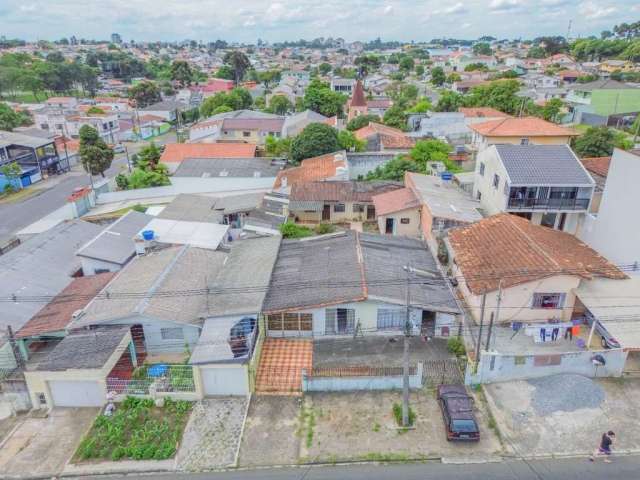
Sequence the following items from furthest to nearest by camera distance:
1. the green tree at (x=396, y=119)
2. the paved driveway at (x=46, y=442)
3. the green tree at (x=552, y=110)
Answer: the green tree at (x=396, y=119) < the green tree at (x=552, y=110) < the paved driveway at (x=46, y=442)

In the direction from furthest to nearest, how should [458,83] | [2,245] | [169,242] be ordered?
[458,83], [2,245], [169,242]

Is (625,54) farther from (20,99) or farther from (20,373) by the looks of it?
(20,99)

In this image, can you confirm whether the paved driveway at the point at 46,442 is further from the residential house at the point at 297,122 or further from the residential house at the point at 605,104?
the residential house at the point at 605,104

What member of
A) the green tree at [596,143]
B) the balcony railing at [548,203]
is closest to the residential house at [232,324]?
the balcony railing at [548,203]

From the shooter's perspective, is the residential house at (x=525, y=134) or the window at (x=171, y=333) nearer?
the window at (x=171, y=333)

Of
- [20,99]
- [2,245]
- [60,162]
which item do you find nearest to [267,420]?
[2,245]

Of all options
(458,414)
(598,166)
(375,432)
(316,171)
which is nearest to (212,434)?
(375,432)

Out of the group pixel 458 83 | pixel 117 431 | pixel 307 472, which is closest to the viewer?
pixel 307 472
